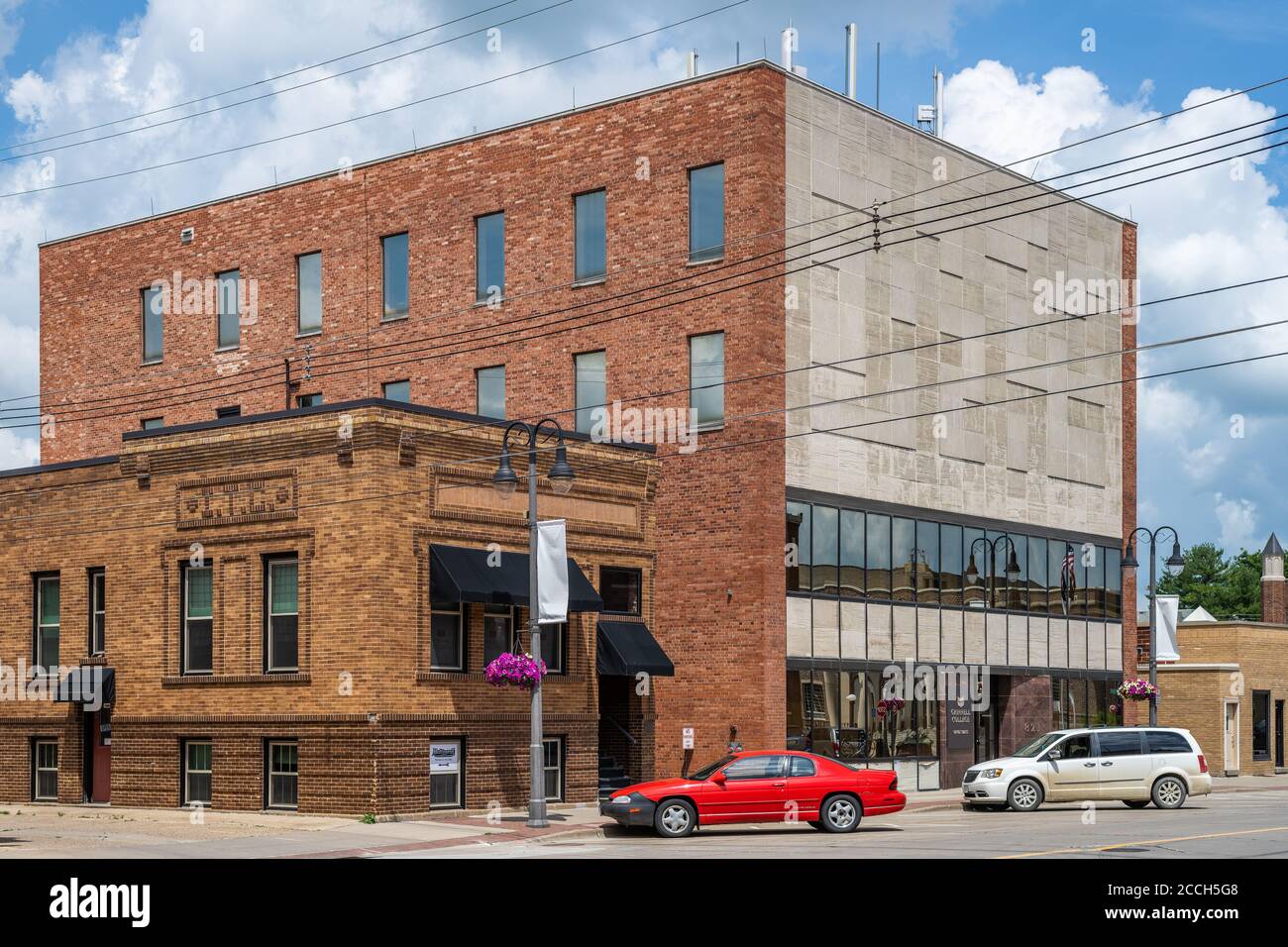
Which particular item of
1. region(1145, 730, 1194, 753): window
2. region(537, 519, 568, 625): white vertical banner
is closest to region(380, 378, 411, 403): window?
region(537, 519, 568, 625): white vertical banner

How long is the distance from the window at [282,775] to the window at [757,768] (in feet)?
31.0

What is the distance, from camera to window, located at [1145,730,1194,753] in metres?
35.5

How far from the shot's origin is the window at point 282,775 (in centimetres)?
3338

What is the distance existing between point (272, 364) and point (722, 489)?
52.1 feet

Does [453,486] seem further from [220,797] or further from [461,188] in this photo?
[461,188]

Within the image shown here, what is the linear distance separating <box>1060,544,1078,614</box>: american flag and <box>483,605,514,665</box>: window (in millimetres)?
20173

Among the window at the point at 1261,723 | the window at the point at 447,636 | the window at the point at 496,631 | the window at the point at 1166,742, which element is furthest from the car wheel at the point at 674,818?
the window at the point at 1261,723

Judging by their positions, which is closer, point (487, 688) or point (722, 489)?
point (487, 688)

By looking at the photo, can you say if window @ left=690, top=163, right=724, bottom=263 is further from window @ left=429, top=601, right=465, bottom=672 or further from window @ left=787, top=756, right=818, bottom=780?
window @ left=787, top=756, right=818, bottom=780

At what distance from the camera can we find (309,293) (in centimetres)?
4766

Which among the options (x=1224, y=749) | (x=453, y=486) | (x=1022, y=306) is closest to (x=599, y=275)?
(x=453, y=486)

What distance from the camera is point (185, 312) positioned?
165 feet

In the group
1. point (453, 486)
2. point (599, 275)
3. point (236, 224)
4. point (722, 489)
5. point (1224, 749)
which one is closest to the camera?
point (453, 486)

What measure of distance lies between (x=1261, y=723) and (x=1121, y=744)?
27189 millimetres
